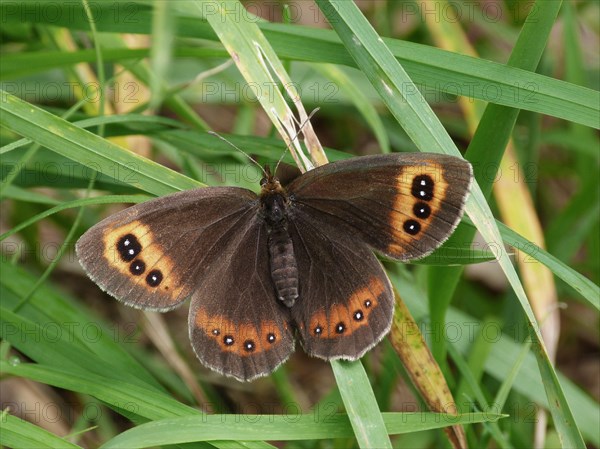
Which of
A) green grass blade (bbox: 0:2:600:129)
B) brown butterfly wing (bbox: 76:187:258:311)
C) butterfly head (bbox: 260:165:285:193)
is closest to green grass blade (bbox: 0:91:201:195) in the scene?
brown butterfly wing (bbox: 76:187:258:311)

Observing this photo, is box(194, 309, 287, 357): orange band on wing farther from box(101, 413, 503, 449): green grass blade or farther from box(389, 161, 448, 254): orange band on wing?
box(389, 161, 448, 254): orange band on wing

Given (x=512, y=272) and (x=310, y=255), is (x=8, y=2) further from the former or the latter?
(x=512, y=272)

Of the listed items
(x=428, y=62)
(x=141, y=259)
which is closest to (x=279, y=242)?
(x=141, y=259)

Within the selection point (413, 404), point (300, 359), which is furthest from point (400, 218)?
point (300, 359)

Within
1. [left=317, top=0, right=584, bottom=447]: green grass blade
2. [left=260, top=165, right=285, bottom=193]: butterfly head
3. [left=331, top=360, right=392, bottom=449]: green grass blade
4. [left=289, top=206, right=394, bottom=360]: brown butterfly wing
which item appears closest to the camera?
[left=331, top=360, right=392, bottom=449]: green grass blade

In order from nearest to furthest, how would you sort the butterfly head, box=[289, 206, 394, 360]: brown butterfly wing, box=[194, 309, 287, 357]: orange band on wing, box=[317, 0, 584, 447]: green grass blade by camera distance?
box=[317, 0, 584, 447]: green grass blade, box=[289, 206, 394, 360]: brown butterfly wing, box=[194, 309, 287, 357]: orange band on wing, the butterfly head

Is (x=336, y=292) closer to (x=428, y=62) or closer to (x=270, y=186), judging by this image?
(x=270, y=186)

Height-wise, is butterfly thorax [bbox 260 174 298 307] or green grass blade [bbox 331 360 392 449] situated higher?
butterfly thorax [bbox 260 174 298 307]
